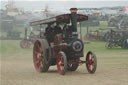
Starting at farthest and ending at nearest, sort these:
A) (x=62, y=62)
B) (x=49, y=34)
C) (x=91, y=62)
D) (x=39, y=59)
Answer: (x=39, y=59) < (x=49, y=34) < (x=91, y=62) < (x=62, y=62)

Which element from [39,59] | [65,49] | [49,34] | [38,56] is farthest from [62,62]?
[38,56]

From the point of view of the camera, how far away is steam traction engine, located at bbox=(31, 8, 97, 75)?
10055 mm

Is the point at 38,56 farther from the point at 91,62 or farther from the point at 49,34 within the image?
the point at 91,62

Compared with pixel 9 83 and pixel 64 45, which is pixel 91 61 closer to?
pixel 64 45

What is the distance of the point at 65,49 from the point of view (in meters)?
10.3

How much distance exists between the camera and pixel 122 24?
3700 cm

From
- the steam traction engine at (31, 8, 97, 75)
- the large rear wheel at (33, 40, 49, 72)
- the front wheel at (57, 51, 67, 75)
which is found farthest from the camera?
the large rear wheel at (33, 40, 49, 72)

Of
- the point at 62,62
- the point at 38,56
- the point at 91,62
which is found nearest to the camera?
the point at 62,62

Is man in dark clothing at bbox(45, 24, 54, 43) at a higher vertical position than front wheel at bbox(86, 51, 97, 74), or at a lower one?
higher

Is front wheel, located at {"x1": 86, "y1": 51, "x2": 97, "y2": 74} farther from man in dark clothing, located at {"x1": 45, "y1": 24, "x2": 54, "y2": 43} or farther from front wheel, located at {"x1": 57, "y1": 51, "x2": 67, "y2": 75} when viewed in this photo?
man in dark clothing, located at {"x1": 45, "y1": 24, "x2": 54, "y2": 43}

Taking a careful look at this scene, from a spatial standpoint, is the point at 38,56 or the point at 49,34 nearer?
the point at 49,34

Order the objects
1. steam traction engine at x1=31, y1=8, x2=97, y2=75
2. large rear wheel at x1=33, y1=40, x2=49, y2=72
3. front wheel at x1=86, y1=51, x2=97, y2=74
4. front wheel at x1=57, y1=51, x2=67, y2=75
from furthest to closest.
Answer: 1. large rear wheel at x1=33, y1=40, x2=49, y2=72
2. steam traction engine at x1=31, y1=8, x2=97, y2=75
3. front wheel at x1=86, y1=51, x2=97, y2=74
4. front wheel at x1=57, y1=51, x2=67, y2=75

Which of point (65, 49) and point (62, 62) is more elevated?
point (65, 49)

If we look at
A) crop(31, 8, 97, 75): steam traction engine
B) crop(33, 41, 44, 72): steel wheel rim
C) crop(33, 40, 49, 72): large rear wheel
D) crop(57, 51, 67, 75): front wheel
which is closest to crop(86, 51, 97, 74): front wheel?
crop(31, 8, 97, 75): steam traction engine
